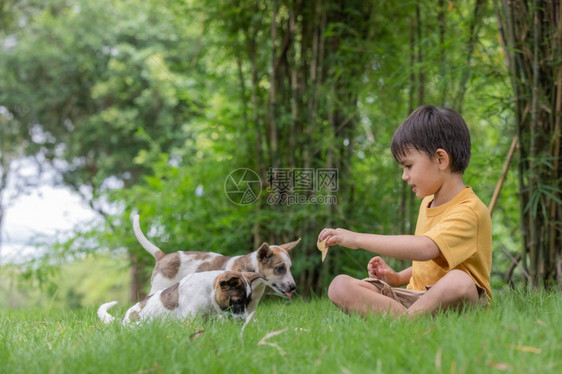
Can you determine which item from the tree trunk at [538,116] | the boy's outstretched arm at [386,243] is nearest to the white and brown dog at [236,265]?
the boy's outstretched arm at [386,243]

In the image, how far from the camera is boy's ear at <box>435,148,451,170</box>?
6.73 ft

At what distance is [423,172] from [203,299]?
929 mm

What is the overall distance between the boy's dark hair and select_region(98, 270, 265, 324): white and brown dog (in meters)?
0.78

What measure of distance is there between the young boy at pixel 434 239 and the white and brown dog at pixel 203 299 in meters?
0.33

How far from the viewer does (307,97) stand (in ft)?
12.8

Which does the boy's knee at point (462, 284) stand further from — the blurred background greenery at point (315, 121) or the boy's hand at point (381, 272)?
the blurred background greenery at point (315, 121)

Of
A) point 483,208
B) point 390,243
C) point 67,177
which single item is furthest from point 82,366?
point 67,177

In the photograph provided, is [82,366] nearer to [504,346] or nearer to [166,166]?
[504,346]

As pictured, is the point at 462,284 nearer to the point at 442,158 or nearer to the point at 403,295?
the point at 403,295

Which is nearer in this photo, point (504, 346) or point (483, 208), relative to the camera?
point (504, 346)

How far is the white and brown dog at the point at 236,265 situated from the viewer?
8.20 ft

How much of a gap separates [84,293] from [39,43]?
5991 mm

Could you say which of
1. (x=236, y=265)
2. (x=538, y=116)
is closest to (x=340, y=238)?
(x=236, y=265)

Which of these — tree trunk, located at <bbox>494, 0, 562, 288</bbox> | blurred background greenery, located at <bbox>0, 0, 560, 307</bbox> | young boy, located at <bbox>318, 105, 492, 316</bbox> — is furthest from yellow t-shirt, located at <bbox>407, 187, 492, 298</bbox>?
blurred background greenery, located at <bbox>0, 0, 560, 307</bbox>
